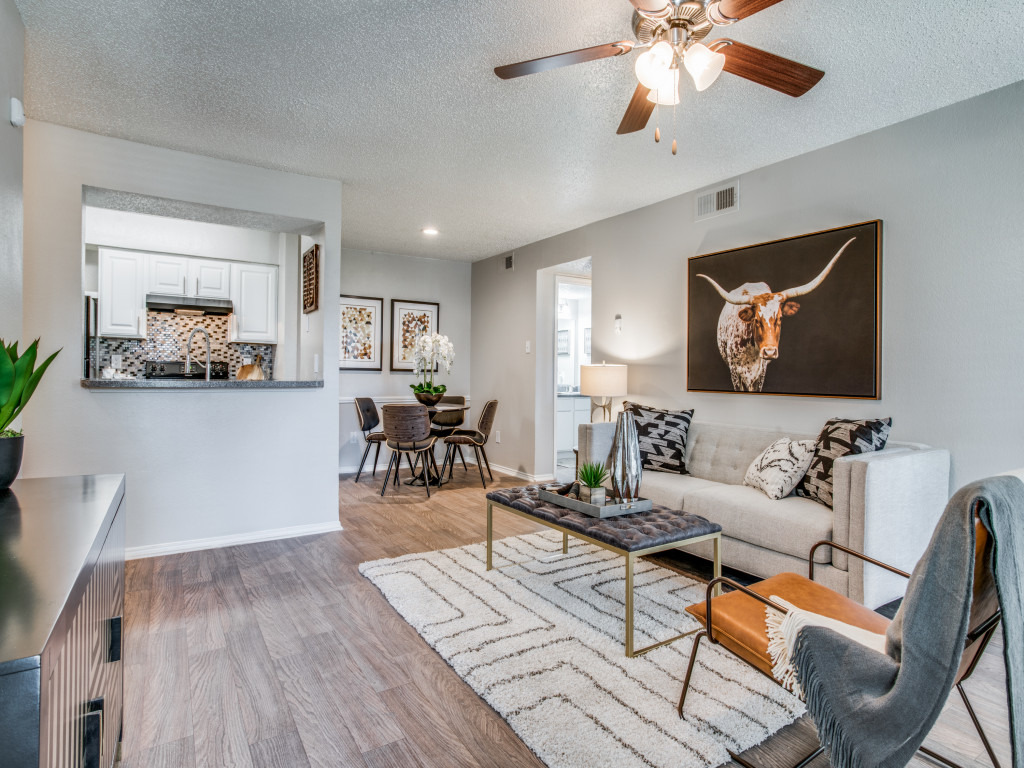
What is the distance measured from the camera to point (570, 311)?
9.04 meters

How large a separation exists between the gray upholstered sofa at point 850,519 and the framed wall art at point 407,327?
13.8 ft

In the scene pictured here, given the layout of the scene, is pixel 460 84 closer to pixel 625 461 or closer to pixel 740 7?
pixel 740 7

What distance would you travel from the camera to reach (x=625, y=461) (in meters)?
2.69

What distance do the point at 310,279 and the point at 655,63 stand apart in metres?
3.35

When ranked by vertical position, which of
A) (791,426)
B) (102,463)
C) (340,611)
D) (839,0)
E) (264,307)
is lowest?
(340,611)

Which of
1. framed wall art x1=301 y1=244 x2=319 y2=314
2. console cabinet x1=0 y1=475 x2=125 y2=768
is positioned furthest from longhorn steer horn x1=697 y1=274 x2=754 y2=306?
console cabinet x1=0 y1=475 x2=125 y2=768

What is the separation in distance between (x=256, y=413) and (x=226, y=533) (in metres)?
0.82

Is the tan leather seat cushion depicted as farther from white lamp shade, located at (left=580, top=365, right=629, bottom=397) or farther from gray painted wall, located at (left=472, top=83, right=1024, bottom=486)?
white lamp shade, located at (left=580, top=365, right=629, bottom=397)

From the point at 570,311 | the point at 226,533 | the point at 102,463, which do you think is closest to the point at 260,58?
the point at 102,463

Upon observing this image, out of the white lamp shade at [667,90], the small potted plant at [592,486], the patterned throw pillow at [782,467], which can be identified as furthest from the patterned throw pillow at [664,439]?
the white lamp shade at [667,90]

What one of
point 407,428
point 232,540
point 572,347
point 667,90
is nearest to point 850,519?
point 667,90

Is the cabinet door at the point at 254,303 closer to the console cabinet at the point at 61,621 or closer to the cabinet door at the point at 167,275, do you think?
the cabinet door at the point at 167,275

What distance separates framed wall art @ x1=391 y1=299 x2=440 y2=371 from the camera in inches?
263

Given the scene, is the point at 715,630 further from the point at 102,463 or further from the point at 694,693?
the point at 102,463
